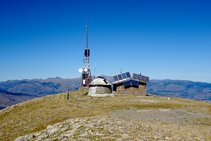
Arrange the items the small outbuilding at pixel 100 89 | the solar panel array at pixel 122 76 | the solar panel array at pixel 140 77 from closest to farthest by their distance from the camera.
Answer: the small outbuilding at pixel 100 89 → the solar panel array at pixel 122 76 → the solar panel array at pixel 140 77

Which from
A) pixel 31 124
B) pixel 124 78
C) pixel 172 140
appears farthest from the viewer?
pixel 124 78

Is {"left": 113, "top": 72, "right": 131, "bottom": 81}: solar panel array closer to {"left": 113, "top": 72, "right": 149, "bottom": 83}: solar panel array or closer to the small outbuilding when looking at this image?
{"left": 113, "top": 72, "right": 149, "bottom": 83}: solar panel array

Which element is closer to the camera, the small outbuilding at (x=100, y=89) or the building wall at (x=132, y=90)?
the small outbuilding at (x=100, y=89)

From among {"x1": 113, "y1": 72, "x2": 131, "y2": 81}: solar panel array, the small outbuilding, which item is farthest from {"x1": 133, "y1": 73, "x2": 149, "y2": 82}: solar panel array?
the small outbuilding

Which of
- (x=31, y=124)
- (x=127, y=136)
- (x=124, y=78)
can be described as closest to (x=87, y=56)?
(x=124, y=78)

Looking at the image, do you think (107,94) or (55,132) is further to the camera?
(107,94)

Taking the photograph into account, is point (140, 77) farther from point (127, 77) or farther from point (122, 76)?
point (122, 76)

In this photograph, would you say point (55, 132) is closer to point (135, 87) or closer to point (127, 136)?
point (127, 136)

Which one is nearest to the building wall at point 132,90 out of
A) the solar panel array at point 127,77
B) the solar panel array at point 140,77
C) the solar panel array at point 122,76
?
the solar panel array at point 140,77

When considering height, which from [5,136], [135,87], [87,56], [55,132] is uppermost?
[87,56]

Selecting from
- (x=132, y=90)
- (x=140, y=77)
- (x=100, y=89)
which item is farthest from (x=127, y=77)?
(x=100, y=89)

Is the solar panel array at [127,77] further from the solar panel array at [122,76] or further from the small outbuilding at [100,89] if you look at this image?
the small outbuilding at [100,89]

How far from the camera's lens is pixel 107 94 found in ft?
185

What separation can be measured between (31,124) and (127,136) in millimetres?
19985
